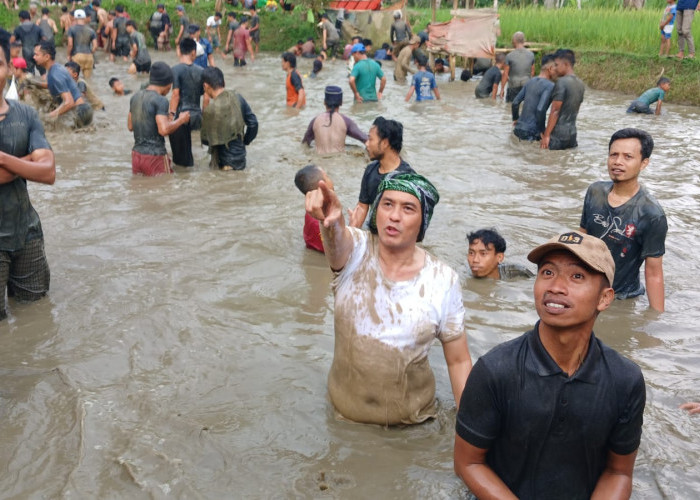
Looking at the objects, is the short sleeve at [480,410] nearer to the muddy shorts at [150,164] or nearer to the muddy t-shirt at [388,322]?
the muddy t-shirt at [388,322]

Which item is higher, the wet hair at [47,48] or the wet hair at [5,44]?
the wet hair at [5,44]

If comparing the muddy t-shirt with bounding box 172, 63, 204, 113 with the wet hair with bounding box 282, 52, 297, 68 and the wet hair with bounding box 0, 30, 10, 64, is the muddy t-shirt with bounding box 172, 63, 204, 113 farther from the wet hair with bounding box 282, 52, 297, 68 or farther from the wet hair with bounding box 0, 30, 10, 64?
the wet hair with bounding box 0, 30, 10, 64

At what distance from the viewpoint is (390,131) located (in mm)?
4980

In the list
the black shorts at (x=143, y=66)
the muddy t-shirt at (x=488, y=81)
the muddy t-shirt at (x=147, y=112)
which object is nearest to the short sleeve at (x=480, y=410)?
the muddy t-shirt at (x=147, y=112)

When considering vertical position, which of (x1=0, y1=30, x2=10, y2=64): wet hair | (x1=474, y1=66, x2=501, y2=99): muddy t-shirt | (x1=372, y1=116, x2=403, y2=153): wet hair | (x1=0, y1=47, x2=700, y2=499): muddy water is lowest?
(x1=0, y1=47, x2=700, y2=499): muddy water

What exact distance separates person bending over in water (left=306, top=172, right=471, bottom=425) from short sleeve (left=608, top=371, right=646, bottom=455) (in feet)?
2.91

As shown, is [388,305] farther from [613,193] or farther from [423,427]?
[613,193]

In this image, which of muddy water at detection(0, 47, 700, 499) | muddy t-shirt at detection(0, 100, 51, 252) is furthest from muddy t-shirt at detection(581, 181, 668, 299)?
muddy t-shirt at detection(0, 100, 51, 252)

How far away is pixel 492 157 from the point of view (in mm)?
10367

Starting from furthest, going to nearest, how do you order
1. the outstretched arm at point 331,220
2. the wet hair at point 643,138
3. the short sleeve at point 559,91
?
the short sleeve at point 559,91, the wet hair at point 643,138, the outstretched arm at point 331,220

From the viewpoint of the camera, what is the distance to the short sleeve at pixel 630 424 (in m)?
2.14

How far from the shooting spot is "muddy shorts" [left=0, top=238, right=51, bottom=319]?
14.9ft

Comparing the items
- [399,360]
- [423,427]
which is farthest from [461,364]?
[423,427]

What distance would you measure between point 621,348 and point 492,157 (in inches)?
238
